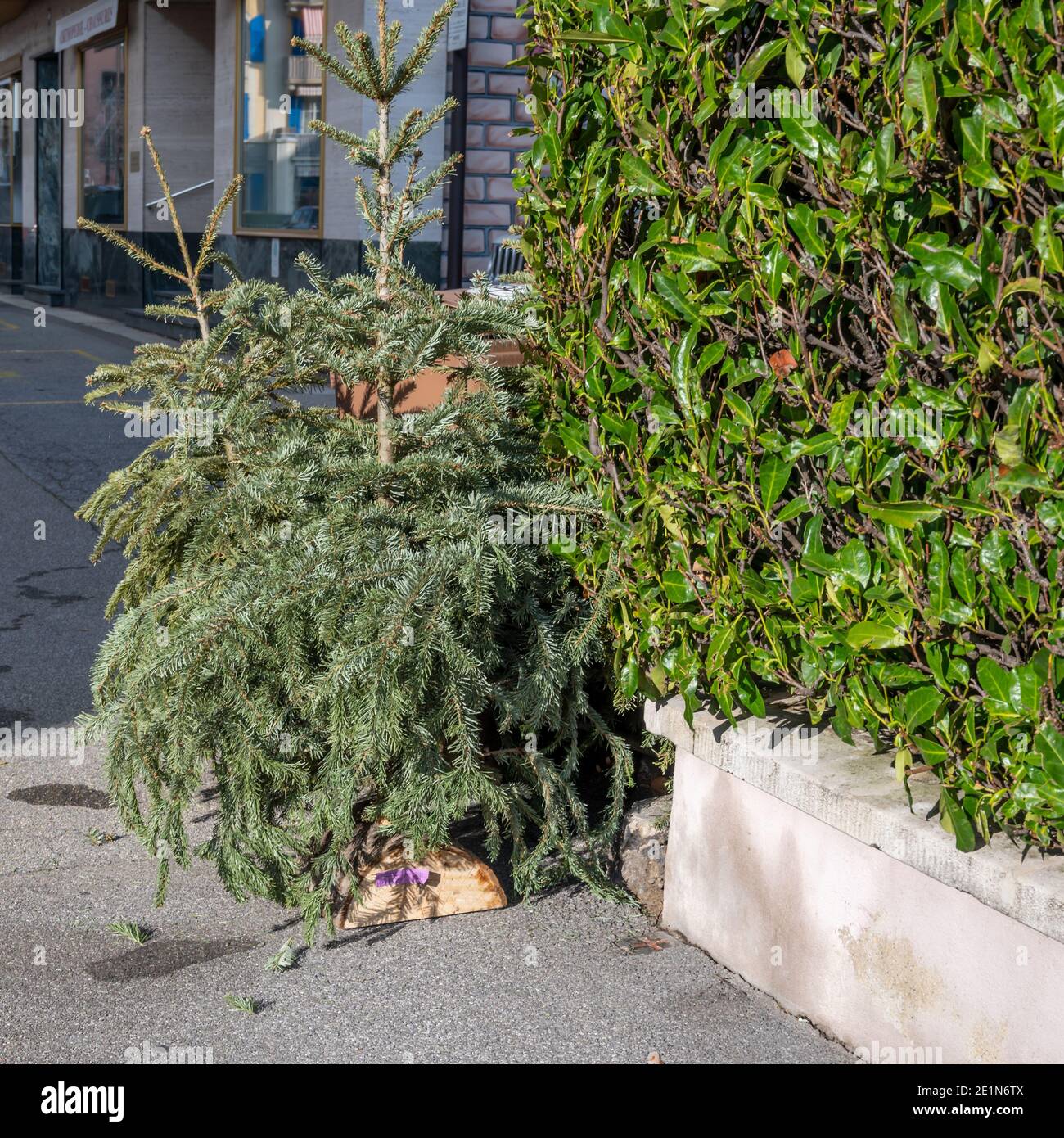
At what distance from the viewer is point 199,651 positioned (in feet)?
10.8

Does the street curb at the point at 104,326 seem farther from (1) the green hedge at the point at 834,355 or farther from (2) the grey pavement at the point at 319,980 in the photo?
(1) the green hedge at the point at 834,355

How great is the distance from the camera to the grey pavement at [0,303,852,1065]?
3.00 meters

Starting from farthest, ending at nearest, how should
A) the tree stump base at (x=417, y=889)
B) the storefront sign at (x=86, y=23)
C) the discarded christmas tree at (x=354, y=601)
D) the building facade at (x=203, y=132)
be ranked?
the storefront sign at (x=86, y=23)
the building facade at (x=203, y=132)
the tree stump base at (x=417, y=889)
the discarded christmas tree at (x=354, y=601)

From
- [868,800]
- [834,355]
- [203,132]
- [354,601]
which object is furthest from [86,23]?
[868,800]

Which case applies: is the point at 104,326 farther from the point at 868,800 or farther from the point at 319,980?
the point at 868,800

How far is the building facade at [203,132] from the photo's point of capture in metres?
12.4

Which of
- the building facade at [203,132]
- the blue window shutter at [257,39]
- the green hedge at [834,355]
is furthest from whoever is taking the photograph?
the blue window shutter at [257,39]

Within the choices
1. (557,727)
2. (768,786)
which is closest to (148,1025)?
(557,727)

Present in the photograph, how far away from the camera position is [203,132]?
18531 mm

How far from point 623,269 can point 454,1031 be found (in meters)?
1.85

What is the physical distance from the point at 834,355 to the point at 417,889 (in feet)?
5.91

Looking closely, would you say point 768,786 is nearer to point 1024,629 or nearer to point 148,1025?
point 1024,629

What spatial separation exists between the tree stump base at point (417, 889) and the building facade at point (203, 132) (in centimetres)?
613

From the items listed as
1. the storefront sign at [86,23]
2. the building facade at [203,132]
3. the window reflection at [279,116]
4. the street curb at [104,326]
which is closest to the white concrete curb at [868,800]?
the building facade at [203,132]
